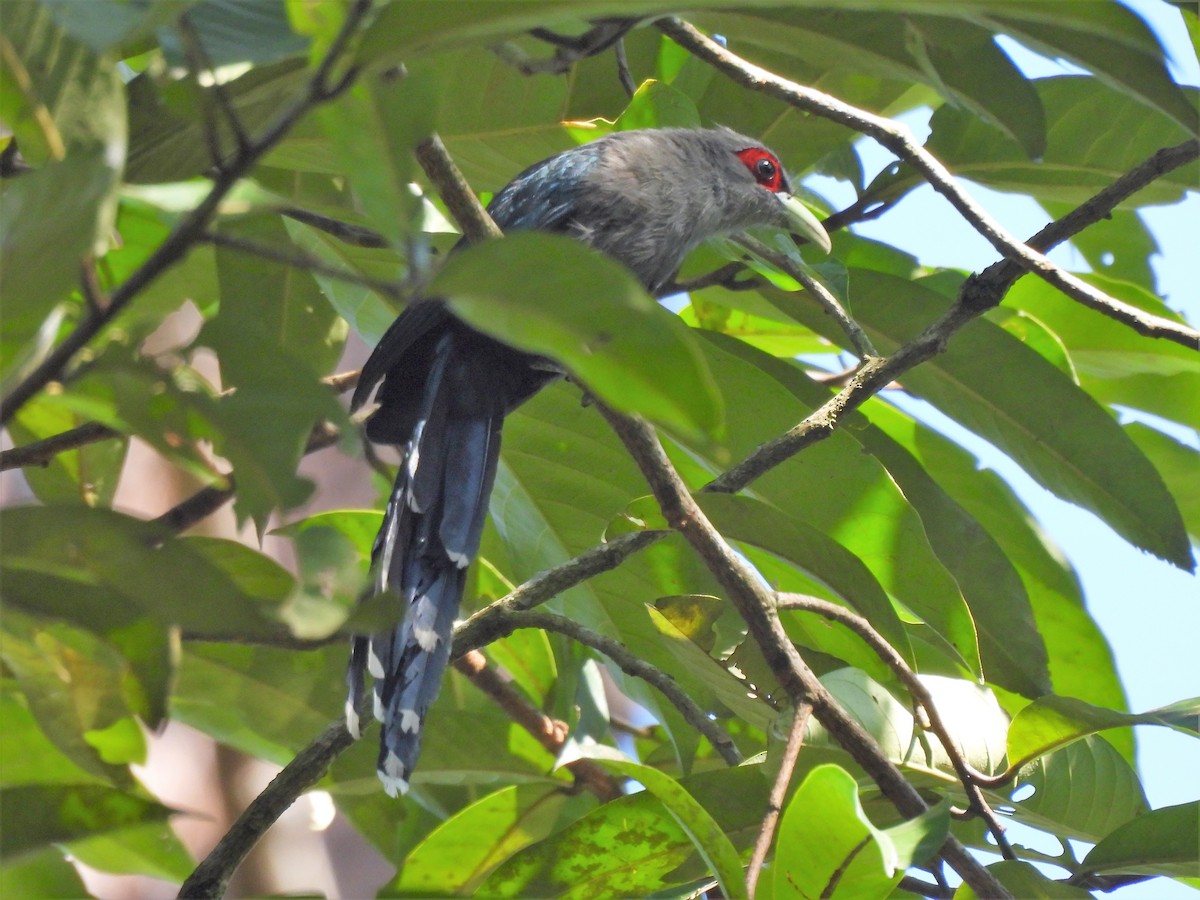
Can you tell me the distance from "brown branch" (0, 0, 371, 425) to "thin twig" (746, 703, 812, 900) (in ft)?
3.60

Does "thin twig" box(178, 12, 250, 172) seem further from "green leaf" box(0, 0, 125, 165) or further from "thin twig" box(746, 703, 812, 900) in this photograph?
"thin twig" box(746, 703, 812, 900)

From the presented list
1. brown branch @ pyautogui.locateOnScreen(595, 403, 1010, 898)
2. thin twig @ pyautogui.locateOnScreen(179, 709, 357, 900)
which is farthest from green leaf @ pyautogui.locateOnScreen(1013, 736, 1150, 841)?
thin twig @ pyautogui.locateOnScreen(179, 709, 357, 900)

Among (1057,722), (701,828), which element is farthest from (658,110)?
(701,828)

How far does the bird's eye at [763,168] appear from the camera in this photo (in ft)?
11.6

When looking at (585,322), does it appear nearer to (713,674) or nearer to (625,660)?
(625,660)

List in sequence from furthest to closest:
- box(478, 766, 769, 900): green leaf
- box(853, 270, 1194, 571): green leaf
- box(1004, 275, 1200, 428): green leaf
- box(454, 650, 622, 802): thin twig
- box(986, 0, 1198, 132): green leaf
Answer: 1. box(1004, 275, 1200, 428): green leaf
2. box(454, 650, 622, 802): thin twig
3. box(853, 270, 1194, 571): green leaf
4. box(478, 766, 769, 900): green leaf
5. box(986, 0, 1198, 132): green leaf

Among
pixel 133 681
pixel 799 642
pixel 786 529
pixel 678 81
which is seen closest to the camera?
pixel 133 681

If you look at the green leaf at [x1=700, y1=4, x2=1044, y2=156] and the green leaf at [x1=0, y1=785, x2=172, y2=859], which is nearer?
the green leaf at [x1=0, y1=785, x2=172, y2=859]

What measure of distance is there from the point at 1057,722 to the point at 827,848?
2.19 ft

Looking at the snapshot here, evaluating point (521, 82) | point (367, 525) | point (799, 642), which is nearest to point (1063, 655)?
point (799, 642)

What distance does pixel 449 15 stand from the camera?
45.9 inches

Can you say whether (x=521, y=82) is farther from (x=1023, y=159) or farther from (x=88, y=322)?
(x=88, y=322)

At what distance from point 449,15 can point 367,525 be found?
184 cm

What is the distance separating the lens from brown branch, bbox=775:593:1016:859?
1953 millimetres
